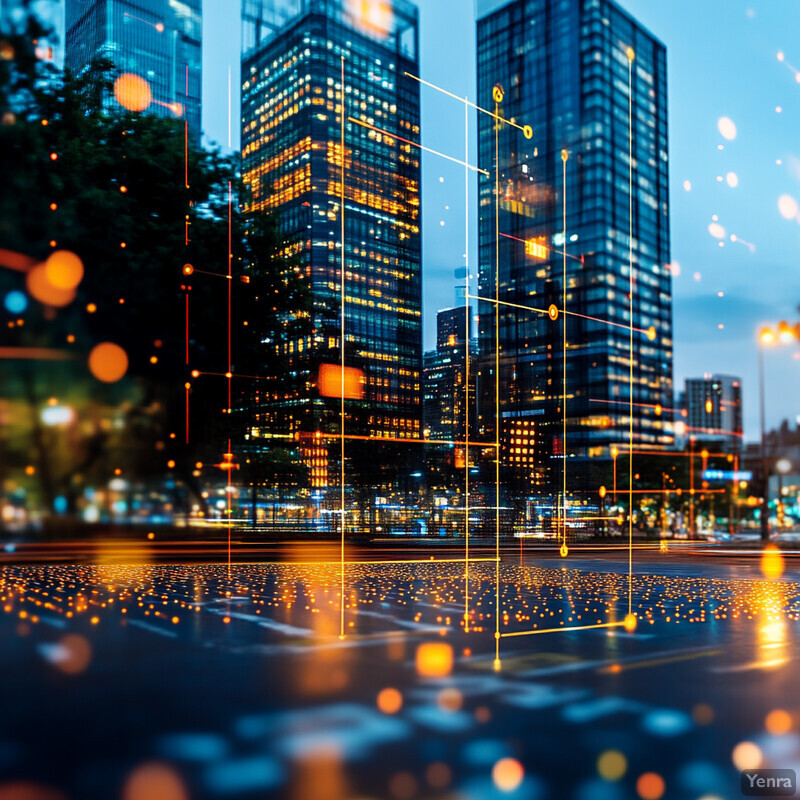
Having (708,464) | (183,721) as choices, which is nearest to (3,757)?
(183,721)

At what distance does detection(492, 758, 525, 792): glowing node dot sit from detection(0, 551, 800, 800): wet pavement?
2 cm

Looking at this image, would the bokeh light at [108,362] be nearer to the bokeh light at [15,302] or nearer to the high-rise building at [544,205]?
the bokeh light at [15,302]

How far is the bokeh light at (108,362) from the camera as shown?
→ 1625 centimetres

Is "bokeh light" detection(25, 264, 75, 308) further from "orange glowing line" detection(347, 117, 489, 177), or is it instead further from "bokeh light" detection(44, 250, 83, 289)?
"orange glowing line" detection(347, 117, 489, 177)

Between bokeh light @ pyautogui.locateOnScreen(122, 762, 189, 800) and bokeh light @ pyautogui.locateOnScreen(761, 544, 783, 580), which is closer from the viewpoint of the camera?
bokeh light @ pyautogui.locateOnScreen(122, 762, 189, 800)

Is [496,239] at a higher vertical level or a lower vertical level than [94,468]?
higher

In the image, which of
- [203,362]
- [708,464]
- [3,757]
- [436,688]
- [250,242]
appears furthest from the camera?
[708,464]

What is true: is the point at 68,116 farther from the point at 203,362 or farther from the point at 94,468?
the point at 94,468

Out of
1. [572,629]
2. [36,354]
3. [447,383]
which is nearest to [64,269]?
[36,354]

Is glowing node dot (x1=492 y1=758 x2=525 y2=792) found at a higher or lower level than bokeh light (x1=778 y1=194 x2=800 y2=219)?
lower

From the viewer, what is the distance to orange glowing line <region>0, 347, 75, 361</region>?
1249 centimetres

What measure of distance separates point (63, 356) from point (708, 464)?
3925 cm

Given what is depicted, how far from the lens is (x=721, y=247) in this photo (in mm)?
18453

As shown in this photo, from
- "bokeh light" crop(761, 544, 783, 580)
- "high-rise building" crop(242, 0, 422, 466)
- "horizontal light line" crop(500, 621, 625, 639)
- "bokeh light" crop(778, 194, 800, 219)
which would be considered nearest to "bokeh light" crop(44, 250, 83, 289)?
"high-rise building" crop(242, 0, 422, 466)
